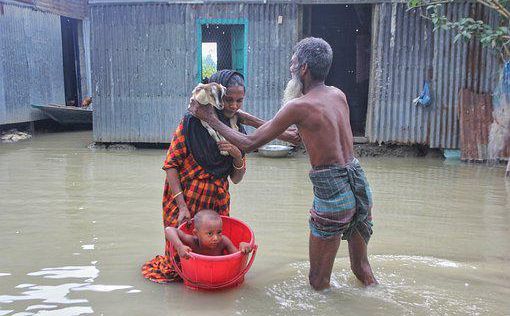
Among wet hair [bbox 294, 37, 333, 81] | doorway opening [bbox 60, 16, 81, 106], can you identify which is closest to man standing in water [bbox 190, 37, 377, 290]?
wet hair [bbox 294, 37, 333, 81]

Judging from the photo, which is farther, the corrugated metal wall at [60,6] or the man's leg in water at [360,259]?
the corrugated metal wall at [60,6]

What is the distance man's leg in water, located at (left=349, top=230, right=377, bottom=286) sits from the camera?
3.52 m

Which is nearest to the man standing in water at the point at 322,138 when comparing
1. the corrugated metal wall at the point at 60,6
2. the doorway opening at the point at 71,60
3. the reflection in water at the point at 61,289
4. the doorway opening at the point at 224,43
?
the reflection in water at the point at 61,289

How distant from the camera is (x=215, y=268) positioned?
3338 millimetres

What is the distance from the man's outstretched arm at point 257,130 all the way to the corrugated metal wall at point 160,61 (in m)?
7.04

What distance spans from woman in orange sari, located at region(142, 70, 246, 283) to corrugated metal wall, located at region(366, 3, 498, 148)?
23.1 ft

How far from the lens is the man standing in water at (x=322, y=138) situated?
10.5 ft

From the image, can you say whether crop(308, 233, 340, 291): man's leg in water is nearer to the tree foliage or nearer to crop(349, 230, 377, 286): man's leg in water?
crop(349, 230, 377, 286): man's leg in water

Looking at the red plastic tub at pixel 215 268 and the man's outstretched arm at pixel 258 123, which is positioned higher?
the man's outstretched arm at pixel 258 123

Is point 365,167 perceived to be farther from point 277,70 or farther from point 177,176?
point 177,176

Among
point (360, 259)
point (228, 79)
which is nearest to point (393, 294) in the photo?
point (360, 259)

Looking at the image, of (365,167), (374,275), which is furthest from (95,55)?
(374,275)

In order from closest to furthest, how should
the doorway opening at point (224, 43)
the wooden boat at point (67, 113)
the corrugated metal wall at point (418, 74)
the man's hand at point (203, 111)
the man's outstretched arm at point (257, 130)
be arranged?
the man's outstretched arm at point (257, 130) < the man's hand at point (203, 111) < the corrugated metal wall at point (418, 74) < the doorway opening at point (224, 43) < the wooden boat at point (67, 113)

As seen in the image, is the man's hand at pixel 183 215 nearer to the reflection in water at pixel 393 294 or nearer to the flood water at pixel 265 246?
the flood water at pixel 265 246
